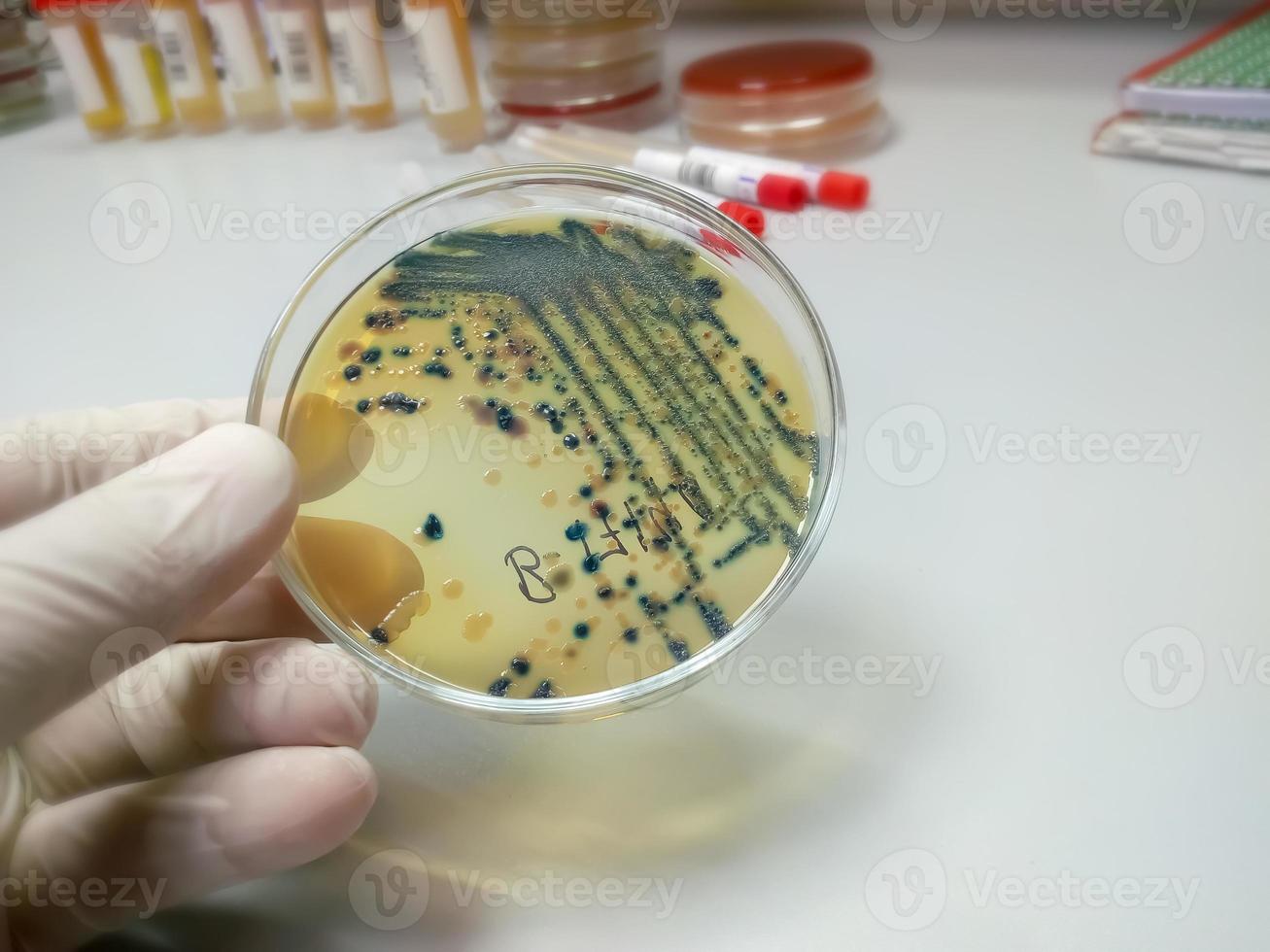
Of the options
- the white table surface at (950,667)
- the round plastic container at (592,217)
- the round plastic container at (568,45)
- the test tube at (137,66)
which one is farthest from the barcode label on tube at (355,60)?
the round plastic container at (592,217)

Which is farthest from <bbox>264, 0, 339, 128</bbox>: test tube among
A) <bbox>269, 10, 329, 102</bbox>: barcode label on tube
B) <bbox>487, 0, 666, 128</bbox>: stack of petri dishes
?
<bbox>487, 0, 666, 128</bbox>: stack of petri dishes

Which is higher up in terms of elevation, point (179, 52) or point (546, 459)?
point (179, 52)

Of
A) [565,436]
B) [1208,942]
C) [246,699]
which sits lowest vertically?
[1208,942]

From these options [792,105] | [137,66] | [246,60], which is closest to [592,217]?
[792,105]

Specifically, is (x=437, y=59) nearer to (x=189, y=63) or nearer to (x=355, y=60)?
(x=355, y=60)

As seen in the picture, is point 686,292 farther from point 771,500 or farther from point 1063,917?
point 1063,917

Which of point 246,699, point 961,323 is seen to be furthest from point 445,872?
point 961,323

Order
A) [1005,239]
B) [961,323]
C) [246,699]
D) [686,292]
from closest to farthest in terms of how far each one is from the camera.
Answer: [246,699] → [686,292] → [961,323] → [1005,239]
